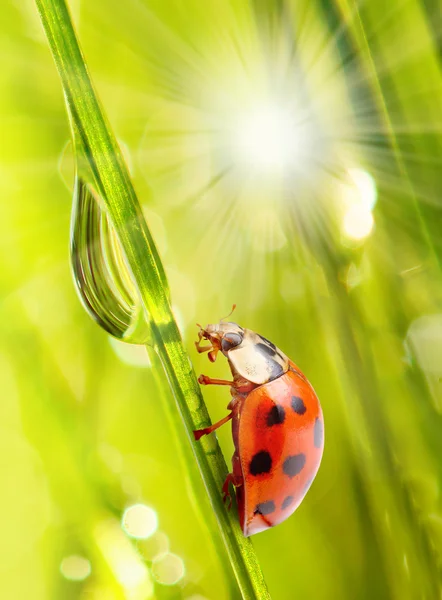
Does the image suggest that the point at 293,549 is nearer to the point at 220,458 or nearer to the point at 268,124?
the point at 220,458

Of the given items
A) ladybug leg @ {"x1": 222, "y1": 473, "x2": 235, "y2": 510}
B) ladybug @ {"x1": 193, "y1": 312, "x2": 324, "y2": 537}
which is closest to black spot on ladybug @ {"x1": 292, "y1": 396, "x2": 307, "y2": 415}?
ladybug @ {"x1": 193, "y1": 312, "x2": 324, "y2": 537}

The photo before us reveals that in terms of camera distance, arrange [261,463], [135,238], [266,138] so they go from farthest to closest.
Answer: [266,138] → [261,463] → [135,238]

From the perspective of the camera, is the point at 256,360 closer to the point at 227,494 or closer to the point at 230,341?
the point at 230,341

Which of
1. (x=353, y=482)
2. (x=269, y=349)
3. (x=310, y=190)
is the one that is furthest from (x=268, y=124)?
(x=353, y=482)

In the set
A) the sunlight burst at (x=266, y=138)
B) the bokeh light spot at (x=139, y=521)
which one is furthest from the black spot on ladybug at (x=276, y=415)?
the sunlight burst at (x=266, y=138)

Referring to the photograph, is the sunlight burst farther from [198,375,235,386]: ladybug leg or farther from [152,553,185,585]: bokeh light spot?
[152,553,185,585]: bokeh light spot

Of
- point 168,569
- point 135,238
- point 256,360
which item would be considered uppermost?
point 135,238

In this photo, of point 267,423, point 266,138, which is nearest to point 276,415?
point 267,423
